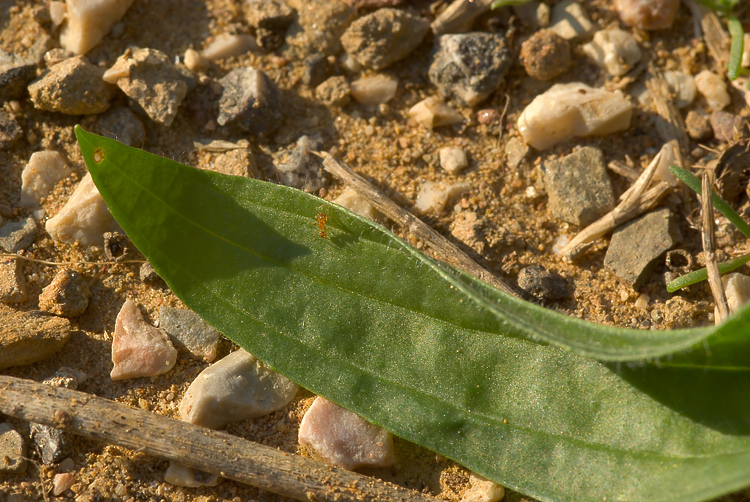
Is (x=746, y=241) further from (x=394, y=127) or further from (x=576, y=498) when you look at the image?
(x=394, y=127)

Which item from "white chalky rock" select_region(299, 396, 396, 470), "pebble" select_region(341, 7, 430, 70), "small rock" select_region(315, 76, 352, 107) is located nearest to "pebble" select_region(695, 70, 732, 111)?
"pebble" select_region(341, 7, 430, 70)

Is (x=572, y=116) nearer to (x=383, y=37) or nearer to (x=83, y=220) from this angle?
(x=383, y=37)

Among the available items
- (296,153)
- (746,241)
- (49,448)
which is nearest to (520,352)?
(746,241)

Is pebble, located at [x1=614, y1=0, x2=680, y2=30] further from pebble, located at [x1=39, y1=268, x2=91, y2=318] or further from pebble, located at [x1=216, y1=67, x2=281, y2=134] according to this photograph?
pebble, located at [x1=39, y1=268, x2=91, y2=318]

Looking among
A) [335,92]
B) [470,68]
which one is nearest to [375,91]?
[335,92]

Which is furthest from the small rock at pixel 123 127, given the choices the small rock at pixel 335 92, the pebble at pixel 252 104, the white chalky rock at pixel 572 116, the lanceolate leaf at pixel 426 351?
the white chalky rock at pixel 572 116

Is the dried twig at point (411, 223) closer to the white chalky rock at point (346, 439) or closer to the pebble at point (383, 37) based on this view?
the pebble at point (383, 37)

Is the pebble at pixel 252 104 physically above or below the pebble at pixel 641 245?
above
